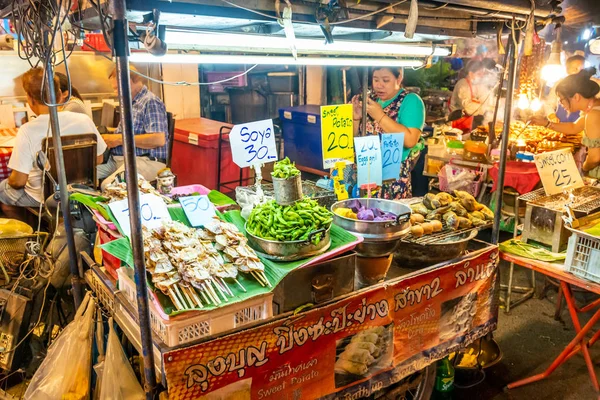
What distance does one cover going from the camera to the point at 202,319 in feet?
6.81

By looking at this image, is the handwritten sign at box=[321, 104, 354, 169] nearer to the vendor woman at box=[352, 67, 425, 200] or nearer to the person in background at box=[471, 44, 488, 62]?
the vendor woman at box=[352, 67, 425, 200]

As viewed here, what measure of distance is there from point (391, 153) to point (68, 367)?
8.37 ft

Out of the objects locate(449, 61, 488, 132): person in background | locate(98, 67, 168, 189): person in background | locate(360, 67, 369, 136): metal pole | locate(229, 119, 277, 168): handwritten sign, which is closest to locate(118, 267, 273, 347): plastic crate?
locate(229, 119, 277, 168): handwritten sign

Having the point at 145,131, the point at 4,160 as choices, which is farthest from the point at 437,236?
the point at 4,160

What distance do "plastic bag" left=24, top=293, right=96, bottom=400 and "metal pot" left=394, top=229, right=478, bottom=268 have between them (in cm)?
191

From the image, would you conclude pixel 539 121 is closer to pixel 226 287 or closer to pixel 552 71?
pixel 552 71

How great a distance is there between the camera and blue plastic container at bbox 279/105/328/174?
23.0ft

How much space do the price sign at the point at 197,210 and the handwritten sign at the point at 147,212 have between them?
12cm

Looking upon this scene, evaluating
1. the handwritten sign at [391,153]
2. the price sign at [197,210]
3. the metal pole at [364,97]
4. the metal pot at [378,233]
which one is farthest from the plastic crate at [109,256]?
the metal pole at [364,97]

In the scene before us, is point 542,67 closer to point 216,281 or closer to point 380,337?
point 380,337

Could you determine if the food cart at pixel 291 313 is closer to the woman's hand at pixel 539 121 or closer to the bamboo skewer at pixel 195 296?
the bamboo skewer at pixel 195 296

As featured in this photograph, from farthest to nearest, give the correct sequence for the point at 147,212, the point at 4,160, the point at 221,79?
the point at 221,79
the point at 4,160
the point at 147,212

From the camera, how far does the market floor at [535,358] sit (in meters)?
3.71

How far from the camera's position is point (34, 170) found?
13.9 ft
